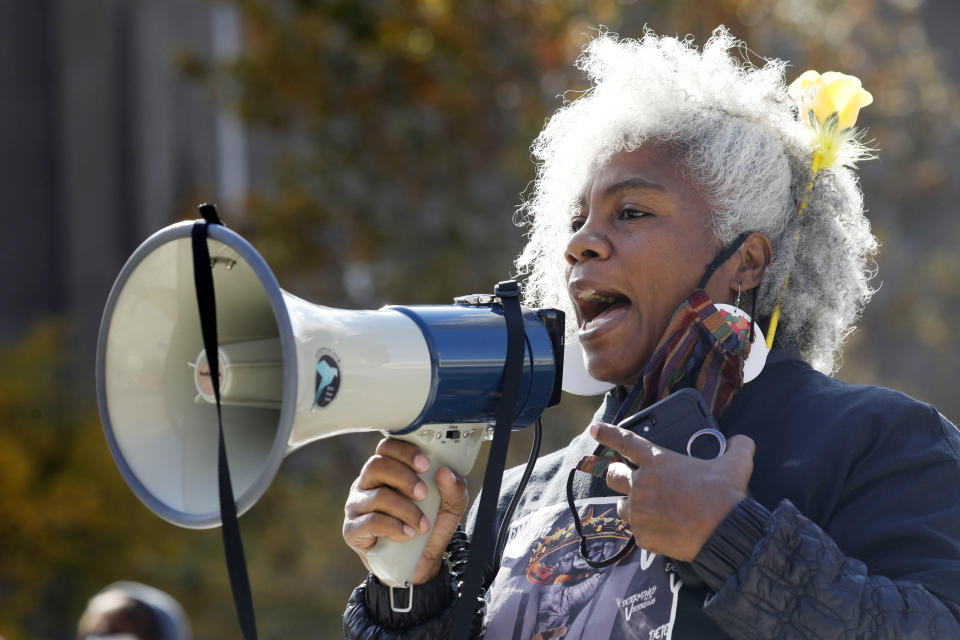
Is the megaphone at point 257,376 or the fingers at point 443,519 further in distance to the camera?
the fingers at point 443,519

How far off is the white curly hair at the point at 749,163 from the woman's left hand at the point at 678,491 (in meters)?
0.56

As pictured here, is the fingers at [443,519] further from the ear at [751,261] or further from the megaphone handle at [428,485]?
the ear at [751,261]

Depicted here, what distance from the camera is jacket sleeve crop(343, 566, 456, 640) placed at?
2238mm

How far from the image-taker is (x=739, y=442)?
1802 mm

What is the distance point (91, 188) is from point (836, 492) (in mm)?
8521

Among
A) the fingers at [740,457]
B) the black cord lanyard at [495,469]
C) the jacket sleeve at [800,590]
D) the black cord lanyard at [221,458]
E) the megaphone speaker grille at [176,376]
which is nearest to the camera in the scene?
the jacket sleeve at [800,590]

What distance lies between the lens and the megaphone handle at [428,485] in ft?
7.10

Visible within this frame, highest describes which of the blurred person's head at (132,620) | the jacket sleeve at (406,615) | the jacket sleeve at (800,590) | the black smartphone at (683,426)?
the black smartphone at (683,426)

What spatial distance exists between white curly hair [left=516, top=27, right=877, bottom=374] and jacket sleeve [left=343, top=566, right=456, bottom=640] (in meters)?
0.82

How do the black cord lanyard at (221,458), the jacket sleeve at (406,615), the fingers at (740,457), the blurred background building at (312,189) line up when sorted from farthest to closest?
1. the blurred background building at (312,189)
2. the jacket sleeve at (406,615)
3. the black cord lanyard at (221,458)
4. the fingers at (740,457)

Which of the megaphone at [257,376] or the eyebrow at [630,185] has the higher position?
the eyebrow at [630,185]

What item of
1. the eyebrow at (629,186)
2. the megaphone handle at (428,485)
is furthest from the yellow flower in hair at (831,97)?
the megaphone handle at (428,485)

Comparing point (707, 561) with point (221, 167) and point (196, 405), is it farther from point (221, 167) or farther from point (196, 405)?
point (221, 167)

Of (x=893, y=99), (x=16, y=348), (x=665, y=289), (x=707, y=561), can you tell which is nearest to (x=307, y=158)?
(x=16, y=348)
